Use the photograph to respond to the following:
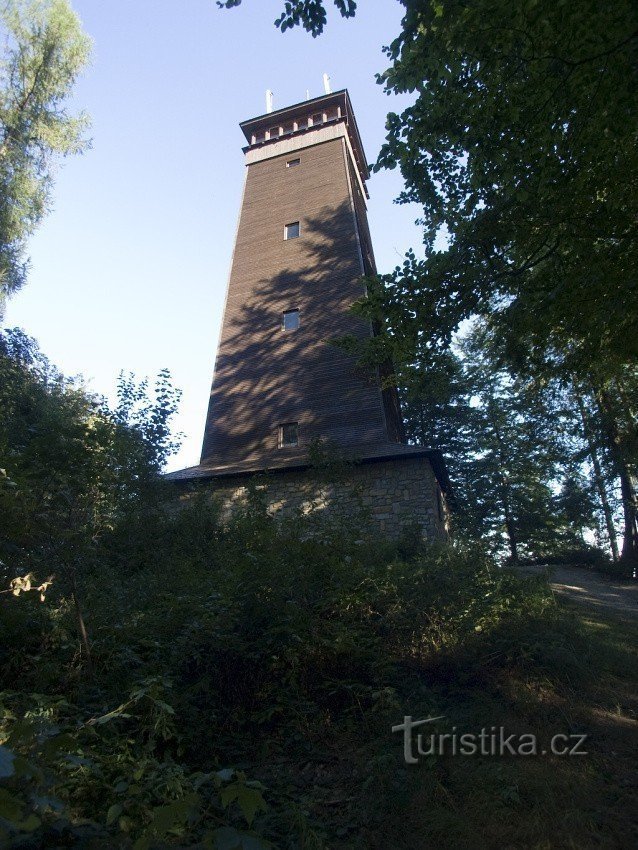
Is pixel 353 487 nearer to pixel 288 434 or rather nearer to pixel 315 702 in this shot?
pixel 288 434

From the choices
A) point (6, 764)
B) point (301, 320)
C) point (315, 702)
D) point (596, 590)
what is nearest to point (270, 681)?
point (315, 702)

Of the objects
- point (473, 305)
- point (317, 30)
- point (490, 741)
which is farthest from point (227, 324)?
point (490, 741)

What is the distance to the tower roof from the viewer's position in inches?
776

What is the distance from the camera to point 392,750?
3.84 meters

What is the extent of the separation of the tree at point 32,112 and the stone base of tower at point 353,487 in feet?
22.4

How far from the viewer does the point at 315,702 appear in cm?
441

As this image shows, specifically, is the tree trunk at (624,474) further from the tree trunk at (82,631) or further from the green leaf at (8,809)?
the green leaf at (8,809)

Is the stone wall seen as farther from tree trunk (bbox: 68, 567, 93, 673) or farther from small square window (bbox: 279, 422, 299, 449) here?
tree trunk (bbox: 68, 567, 93, 673)

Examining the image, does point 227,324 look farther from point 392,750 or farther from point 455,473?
point 392,750

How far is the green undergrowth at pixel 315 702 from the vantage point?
2969 millimetres

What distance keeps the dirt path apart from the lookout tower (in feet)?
10.3

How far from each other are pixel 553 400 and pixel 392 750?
695 inches
